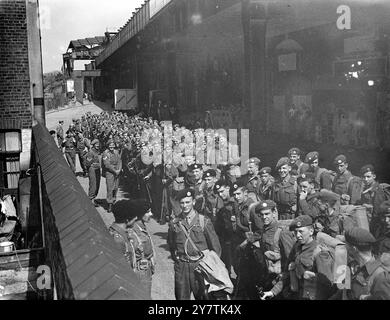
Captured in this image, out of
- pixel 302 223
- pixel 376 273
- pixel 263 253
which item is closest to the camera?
pixel 376 273

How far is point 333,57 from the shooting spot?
2444cm

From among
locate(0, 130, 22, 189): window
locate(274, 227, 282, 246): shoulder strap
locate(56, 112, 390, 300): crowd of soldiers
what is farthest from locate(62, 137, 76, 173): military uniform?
locate(274, 227, 282, 246): shoulder strap

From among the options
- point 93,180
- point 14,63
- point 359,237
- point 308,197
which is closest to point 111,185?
point 93,180

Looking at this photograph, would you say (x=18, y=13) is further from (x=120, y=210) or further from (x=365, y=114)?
(x=365, y=114)

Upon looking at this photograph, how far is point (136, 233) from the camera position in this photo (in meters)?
5.90

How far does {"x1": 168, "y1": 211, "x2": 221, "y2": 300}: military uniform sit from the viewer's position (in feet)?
20.2

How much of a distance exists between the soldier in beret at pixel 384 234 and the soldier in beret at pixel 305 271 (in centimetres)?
77

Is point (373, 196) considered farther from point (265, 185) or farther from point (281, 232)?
point (281, 232)

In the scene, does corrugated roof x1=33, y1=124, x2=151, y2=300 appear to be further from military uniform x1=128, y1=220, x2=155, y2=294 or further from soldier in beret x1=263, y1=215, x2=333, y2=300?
soldier in beret x1=263, y1=215, x2=333, y2=300

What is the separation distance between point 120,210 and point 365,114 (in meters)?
17.3

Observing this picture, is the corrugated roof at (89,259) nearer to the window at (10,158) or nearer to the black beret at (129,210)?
the black beret at (129,210)

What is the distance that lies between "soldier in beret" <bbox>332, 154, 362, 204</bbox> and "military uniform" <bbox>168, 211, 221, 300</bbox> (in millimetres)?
3203

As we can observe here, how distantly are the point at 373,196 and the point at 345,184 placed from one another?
100cm

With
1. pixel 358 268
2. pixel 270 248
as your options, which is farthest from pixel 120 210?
pixel 358 268
